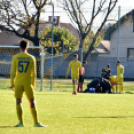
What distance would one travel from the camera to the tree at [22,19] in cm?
2042

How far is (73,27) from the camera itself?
72.9 feet

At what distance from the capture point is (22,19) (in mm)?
21062

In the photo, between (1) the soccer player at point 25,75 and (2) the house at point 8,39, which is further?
(2) the house at point 8,39

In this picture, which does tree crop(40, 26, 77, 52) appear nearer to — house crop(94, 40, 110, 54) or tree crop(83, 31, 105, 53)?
tree crop(83, 31, 105, 53)

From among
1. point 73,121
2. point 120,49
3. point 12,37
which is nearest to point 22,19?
point 12,37

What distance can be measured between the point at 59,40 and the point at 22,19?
2.75m

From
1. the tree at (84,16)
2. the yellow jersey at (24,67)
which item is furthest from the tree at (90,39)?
the yellow jersey at (24,67)

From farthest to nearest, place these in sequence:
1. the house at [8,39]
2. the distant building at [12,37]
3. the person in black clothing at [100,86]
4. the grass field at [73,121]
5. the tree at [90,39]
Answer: the tree at [90,39]
the house at [8,39]
the distant building at [12,37]
the person in black clothing at [100,86]
the grass field at [73,121]

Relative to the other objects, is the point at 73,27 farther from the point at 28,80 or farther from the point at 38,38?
the point at 28,80

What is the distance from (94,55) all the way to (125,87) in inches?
118

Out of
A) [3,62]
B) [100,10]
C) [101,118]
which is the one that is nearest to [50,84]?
[3,62]

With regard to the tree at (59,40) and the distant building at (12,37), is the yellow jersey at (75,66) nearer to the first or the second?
the tree at (59,40)

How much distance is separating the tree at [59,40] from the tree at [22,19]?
468mm

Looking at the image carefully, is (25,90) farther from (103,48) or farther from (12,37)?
(103,48)
